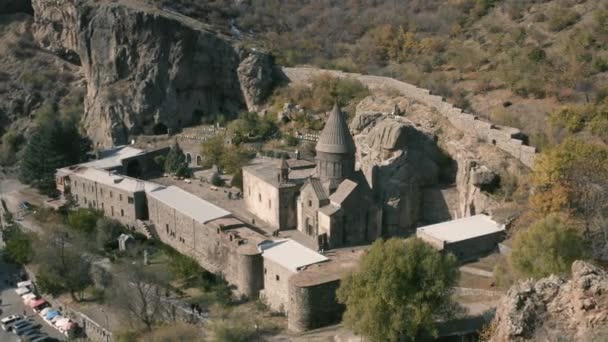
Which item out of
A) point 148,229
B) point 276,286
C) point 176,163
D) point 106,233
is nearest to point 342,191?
point 276,286

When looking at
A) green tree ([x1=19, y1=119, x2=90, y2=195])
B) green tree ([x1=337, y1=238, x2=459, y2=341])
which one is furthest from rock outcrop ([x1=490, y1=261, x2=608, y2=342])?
green tree ([x1=19, y1=119, x2=90, y2=195])

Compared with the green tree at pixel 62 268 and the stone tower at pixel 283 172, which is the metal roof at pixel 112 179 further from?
the stone tower at pixel 283 172

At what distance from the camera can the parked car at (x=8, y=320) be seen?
31016mm

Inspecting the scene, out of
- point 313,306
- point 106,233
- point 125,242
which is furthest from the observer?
point 106,233

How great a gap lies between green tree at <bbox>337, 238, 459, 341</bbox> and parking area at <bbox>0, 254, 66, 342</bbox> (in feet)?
47.4

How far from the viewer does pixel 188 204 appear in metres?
35.4

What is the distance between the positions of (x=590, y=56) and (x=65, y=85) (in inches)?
1643

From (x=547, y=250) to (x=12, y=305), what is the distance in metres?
23.9

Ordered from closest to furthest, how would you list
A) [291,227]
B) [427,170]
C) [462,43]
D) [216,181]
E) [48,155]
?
[291,227] < [427,170] < [216,181] < [48,155] < [462,43]

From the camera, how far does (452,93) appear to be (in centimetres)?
4238

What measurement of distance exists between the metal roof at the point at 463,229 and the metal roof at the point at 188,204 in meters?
9.87

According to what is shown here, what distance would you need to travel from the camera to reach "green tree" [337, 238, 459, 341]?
74.5ft

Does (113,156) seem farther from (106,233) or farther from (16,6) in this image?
(16,6)

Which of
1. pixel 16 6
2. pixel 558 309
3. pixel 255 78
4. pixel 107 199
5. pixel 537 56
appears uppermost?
pixel 16 6
